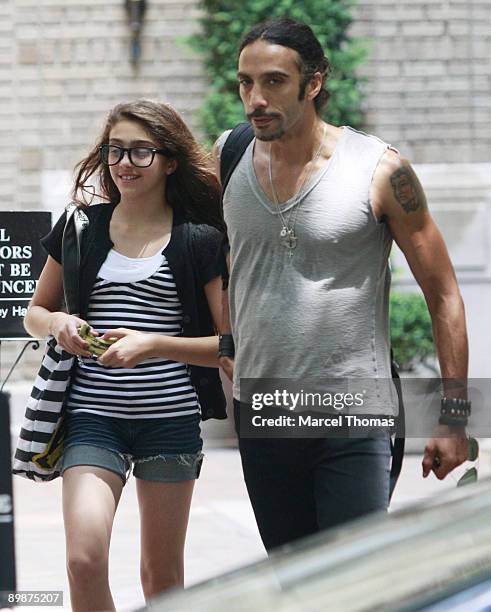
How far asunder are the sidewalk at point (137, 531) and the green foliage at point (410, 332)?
99 centimetres

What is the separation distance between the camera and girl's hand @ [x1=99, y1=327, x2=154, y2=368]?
3.81 m

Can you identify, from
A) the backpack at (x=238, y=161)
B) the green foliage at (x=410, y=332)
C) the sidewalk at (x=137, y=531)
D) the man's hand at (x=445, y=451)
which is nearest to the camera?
the man's hand at (x=445, y=451)

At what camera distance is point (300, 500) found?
3.62 metres

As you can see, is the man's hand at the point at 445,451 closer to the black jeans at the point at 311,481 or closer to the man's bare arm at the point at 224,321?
the black jeans at the point at 311,481

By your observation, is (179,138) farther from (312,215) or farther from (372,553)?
(372,553)

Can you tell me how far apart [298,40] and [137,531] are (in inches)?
173

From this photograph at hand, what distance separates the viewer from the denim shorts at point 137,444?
387 cm

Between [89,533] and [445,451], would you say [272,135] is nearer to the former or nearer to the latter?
[445,451]

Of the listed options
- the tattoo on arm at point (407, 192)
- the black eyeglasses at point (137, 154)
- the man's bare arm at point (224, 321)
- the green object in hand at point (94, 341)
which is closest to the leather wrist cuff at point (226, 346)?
the man's bare arm at point (224, 321)

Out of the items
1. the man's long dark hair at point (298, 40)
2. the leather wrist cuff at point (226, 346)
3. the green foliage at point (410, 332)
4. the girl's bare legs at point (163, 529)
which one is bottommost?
the green foliage at point (410, 332)

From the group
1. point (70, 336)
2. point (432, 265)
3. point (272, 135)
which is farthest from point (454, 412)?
point (70, 336)

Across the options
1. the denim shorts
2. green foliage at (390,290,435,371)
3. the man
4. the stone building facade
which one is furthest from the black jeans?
the stone building facade

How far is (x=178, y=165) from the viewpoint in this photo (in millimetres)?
4117

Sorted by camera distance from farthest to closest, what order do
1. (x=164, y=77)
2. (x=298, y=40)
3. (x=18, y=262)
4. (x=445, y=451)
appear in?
(x=164, y=77) < (x=18, y=262) < (x=298, y=40) < (x=445, y=451)
